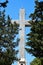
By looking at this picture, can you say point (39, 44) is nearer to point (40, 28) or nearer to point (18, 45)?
point (40, 28)

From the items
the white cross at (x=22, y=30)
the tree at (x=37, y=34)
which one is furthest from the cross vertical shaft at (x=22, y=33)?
the tree at (x=37, y=34)

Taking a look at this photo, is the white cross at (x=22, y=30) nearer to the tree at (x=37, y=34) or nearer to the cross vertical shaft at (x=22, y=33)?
the cross vertical shaft at (x=22, y=33)

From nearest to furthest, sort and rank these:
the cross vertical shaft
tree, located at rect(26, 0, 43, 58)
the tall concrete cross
Result: tree, located at rect(26, 0, 43, 58)
the tall concrete cross
the cross vertical shaft

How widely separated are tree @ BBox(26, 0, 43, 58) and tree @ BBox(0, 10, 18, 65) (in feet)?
16.4

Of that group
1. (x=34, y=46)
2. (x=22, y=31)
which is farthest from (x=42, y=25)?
(x=22, y=31)

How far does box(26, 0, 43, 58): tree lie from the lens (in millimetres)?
22891

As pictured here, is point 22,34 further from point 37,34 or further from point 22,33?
point 37,34

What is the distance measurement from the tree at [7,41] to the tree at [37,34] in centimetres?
499

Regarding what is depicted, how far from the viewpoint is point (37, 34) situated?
2320 cm

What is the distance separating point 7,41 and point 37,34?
7693 mm

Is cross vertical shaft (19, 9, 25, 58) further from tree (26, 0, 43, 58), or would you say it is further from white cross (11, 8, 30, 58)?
tree (26, 0, 43, 58)

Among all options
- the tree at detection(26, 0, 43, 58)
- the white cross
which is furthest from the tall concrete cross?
the tree at detection(26, 0, 43, 58)

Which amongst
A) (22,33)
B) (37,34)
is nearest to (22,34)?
(22,33)

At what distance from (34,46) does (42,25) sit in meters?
1.68
